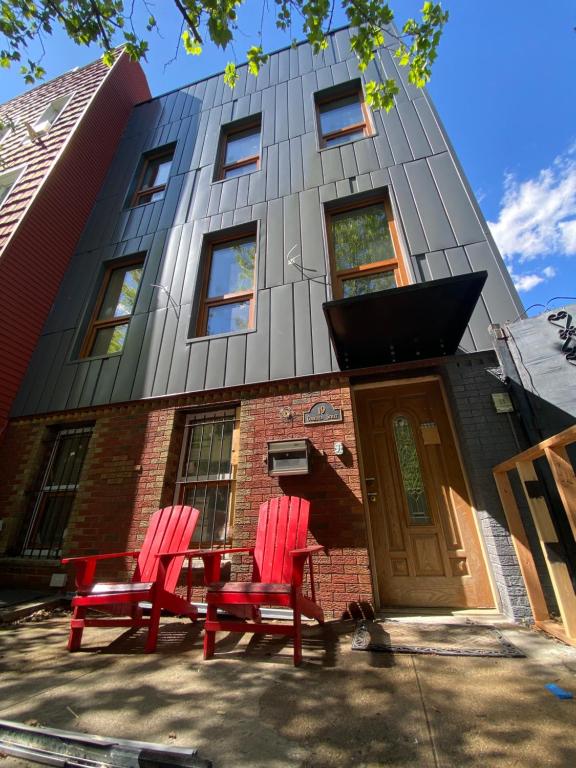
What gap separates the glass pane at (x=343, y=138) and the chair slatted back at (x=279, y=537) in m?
6.09

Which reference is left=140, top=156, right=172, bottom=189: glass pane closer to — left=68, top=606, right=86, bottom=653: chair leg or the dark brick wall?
the dark brick wall

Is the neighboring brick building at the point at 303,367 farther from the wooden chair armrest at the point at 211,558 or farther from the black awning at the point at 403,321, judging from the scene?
the wooden chair armrest at the point at 211,558

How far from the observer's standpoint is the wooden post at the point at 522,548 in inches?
101

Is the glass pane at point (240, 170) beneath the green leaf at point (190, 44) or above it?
above

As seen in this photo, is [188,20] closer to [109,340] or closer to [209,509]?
[109,340]

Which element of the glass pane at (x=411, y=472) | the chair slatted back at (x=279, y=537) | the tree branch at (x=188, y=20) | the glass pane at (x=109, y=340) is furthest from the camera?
the glass pane at (x=109, y=340)

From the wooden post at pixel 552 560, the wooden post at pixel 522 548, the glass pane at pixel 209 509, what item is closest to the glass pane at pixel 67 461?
the glass pane at pixel 209 509

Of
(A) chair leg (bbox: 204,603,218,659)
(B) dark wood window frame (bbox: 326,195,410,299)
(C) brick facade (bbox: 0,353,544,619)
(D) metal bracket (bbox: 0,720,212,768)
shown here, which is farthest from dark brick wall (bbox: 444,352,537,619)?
(D) metal bracket (bbox: 0,720,212,768)

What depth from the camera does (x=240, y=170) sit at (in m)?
6.58

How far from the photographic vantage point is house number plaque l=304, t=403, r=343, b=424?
11.9 ft

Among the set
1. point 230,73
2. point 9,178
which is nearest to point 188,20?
point 230,73

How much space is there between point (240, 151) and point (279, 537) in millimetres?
7353

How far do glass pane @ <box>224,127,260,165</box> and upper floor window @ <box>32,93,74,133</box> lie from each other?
4267 millimetres

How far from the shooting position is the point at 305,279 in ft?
15.0
